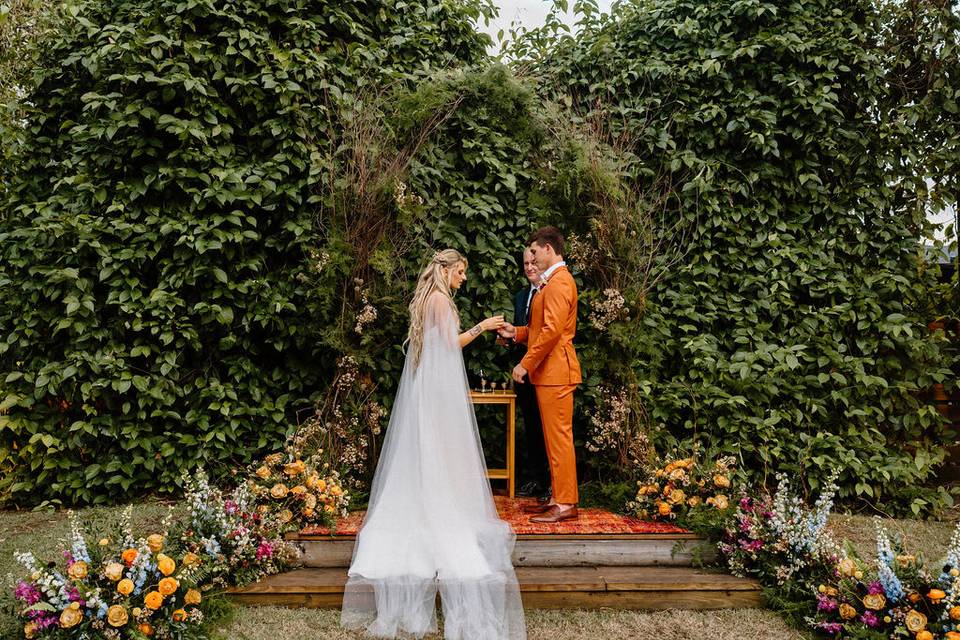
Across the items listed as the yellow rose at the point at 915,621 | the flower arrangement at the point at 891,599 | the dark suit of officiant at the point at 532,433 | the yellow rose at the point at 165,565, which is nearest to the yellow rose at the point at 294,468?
the yellow rose at the point at 165,565

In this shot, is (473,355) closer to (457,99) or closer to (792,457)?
(457,99)

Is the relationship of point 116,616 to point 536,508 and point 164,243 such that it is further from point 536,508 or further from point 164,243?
point 164,243

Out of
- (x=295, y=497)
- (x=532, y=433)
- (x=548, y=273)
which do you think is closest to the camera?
(x=295, y=497)

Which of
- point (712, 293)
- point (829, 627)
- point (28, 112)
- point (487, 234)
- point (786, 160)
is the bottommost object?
point (829, 627)

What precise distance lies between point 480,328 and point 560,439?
3.33 ft

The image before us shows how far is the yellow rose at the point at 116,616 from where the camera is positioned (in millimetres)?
3080

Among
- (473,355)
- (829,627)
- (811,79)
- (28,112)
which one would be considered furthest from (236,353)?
(811,79)

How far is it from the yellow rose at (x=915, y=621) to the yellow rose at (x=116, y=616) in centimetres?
386

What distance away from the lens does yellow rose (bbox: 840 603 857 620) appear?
3.50m

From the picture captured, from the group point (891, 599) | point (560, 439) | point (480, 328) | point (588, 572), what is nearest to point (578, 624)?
point (588, 572)

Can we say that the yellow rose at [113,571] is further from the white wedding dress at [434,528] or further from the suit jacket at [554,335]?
the suit jacket at [554,335]

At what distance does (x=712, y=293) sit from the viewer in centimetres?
610

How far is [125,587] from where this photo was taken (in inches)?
124

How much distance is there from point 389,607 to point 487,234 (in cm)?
327
